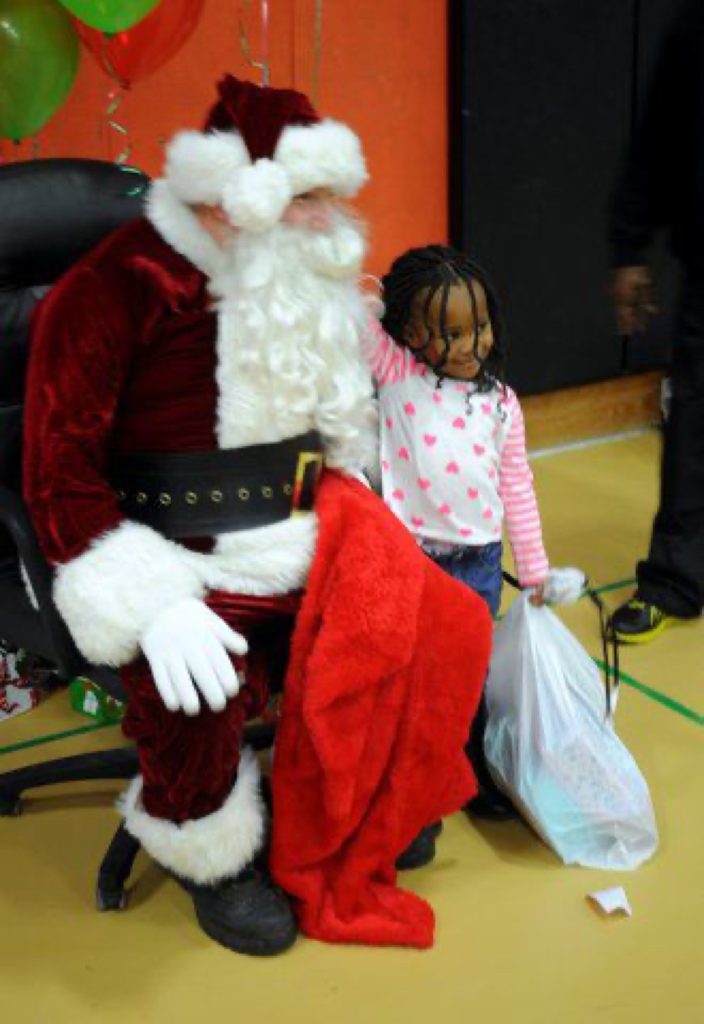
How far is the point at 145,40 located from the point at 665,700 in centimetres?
159

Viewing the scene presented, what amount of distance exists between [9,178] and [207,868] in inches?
38.2

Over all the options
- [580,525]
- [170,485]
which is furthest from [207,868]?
[580,525]

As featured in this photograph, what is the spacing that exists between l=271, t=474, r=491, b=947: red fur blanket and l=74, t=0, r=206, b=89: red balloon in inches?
42.0

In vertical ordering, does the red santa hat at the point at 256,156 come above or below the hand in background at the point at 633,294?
above

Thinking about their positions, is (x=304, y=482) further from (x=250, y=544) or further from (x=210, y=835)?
(x=210, y=835)

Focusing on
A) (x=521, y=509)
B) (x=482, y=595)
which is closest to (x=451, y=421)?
(x=521, y=509)

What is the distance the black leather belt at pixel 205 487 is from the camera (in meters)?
1.51

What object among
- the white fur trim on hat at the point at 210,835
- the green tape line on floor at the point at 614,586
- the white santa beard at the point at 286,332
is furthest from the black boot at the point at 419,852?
the green tape line on floor at the point at 614,586

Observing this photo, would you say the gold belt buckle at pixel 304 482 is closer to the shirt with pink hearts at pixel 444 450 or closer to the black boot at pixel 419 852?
the shirt with pink hearts at pixel 444 450

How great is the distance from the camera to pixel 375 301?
166 centimetres

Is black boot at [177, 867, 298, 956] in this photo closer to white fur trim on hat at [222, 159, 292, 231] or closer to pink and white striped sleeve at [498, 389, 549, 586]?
pink and white striped sleeve at [498, 389, 549, 586]

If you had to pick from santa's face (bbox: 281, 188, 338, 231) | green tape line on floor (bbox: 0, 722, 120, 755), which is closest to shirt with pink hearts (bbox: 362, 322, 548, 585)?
santa's face (bbox: 281, 188, 338, 231)

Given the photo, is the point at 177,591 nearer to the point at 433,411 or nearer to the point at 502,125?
the point at 433,411

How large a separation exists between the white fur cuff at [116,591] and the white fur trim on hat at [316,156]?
483 millimetres
